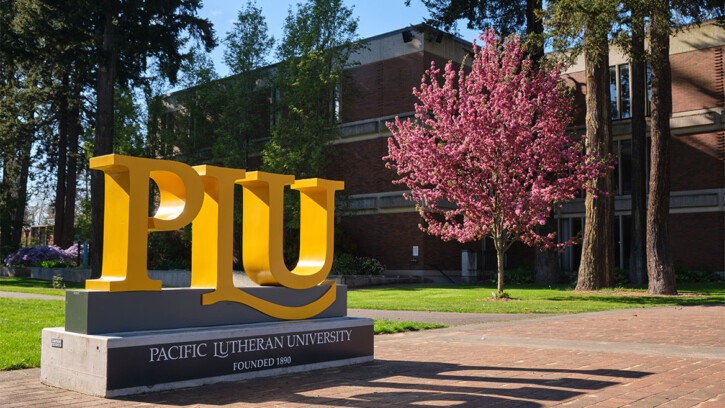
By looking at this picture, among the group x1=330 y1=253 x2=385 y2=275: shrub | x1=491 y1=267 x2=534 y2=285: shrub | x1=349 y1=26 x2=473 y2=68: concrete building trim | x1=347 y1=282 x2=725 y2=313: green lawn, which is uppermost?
A: x1=349 y1=26 x2=473 y2=68: concrete building trim

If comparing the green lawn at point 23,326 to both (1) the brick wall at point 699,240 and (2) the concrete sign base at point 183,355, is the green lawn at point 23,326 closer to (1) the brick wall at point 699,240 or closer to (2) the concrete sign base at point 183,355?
(2) the concrete sign base at point 183,355

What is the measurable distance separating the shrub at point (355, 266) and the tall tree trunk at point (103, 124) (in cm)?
1004

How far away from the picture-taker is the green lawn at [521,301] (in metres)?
17.2

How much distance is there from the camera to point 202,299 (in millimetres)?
7492

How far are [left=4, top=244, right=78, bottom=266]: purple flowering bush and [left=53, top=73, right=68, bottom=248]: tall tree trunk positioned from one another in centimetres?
332

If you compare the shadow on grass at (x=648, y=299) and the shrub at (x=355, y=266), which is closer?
the shadow on grass at (x=648, y=299)

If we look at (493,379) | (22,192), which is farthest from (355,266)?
(22,192)

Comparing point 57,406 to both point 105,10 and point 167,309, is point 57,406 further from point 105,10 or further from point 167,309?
point 105,10

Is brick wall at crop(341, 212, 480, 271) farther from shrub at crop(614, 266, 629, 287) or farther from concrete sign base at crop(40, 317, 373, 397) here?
concrete sign base at crop(40, 317, 373, 397)

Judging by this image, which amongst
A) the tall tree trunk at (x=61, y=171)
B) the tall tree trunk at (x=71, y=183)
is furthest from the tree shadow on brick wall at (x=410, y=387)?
the tall tree trunk at (x=71, y=183)

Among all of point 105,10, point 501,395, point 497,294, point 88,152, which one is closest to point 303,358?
point 501,395

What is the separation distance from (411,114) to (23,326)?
21.9 m

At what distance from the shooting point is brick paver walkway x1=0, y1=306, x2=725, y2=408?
6191 millimetres

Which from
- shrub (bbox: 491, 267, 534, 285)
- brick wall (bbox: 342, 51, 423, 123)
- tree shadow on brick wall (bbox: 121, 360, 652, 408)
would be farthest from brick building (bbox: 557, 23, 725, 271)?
tree shadow on brick wall (bbox: 121, 360, 652, 408)
